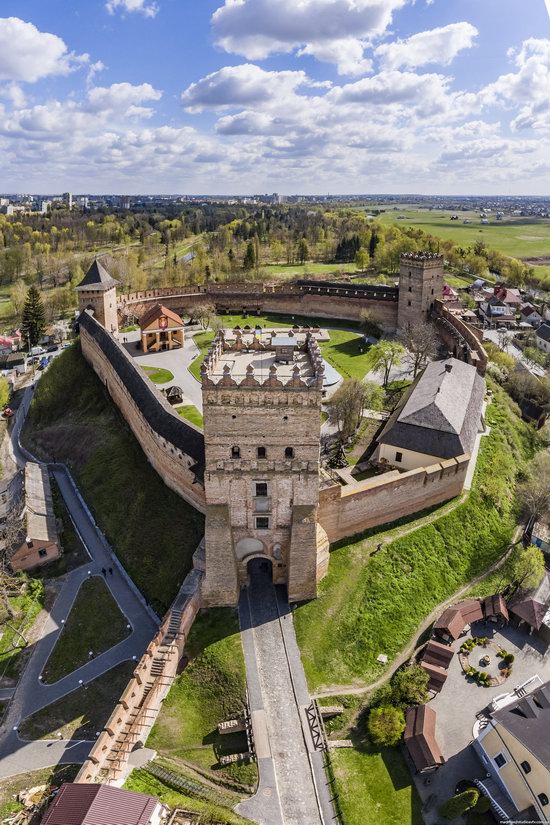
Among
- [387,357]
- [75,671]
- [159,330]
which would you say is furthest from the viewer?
[159,330]

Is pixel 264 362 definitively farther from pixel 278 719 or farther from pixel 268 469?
pixel 278 719

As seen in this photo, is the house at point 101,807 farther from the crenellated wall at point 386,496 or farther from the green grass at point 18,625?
the crenellated wall at point 386,496

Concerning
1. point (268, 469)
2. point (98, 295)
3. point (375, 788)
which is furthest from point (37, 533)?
point (98, 295)

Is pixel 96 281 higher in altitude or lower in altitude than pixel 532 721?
higher

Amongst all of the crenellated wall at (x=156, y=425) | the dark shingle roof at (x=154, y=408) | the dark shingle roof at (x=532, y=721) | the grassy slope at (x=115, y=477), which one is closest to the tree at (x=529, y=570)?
the dark shingle roof at (x=532, y=721)

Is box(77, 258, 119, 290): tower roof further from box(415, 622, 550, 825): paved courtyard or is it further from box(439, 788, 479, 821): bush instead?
box(439, 788, 479, 821): bush

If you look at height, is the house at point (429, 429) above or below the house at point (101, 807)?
above
